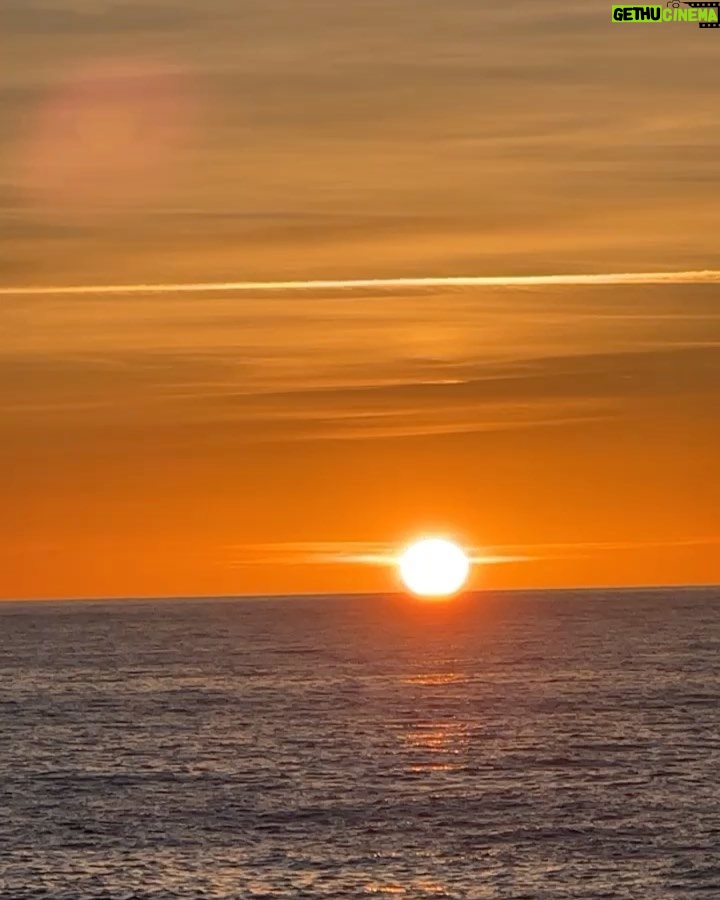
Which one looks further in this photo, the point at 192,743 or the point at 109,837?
the point at 192,743

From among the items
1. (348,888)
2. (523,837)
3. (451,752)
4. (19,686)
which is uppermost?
(19,686)

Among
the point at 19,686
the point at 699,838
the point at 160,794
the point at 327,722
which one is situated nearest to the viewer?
the point at 699,838

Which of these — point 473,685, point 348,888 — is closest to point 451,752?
point 348,888

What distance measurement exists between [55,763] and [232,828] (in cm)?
2855

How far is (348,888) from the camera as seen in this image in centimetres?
7212

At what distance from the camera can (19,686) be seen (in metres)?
179

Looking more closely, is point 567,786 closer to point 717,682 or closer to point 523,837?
point 523,837

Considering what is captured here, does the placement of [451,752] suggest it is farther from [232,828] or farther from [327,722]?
[232,828]

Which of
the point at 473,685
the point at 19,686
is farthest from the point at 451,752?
the point at 19,686

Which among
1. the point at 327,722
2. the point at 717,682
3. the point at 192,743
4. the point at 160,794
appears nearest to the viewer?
the point at 160,794

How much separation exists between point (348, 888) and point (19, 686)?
112495mm

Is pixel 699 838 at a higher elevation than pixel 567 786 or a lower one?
lower

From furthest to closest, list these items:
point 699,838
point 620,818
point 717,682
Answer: point 717,682, point 620,818, point 699,838

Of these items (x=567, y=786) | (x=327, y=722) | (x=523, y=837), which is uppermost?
(x=327, y=722)
